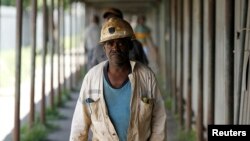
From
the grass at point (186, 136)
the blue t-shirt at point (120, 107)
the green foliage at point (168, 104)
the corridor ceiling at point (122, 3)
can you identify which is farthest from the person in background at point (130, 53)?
the corridor ceiling at point (122, 3)

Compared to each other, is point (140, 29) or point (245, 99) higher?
point (140, 29)

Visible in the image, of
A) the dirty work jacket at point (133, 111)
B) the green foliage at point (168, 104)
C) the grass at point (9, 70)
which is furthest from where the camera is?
the grass at point (9, 70)

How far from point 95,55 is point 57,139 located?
108 inches

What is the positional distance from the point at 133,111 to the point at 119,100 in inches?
4.9

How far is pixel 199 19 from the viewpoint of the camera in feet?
27.1

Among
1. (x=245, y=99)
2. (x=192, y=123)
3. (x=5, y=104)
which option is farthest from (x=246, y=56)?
(x=5, y=104)

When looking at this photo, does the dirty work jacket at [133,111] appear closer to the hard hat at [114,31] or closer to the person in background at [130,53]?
the hard hat at [114,31]

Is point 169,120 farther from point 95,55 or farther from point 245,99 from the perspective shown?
point 245,99

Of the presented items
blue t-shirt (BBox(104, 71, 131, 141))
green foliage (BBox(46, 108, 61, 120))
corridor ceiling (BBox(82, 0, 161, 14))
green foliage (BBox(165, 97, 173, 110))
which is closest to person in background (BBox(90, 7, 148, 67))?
blue t-shirt (BBox(104, 71, 131, 141))

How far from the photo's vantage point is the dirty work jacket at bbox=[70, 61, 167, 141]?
4.21 metres

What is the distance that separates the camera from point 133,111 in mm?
4191

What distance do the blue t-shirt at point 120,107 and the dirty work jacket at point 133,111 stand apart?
34 mm

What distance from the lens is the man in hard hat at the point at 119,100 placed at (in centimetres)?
421

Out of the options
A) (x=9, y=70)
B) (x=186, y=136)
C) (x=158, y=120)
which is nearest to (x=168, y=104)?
(x=186, y=136)
